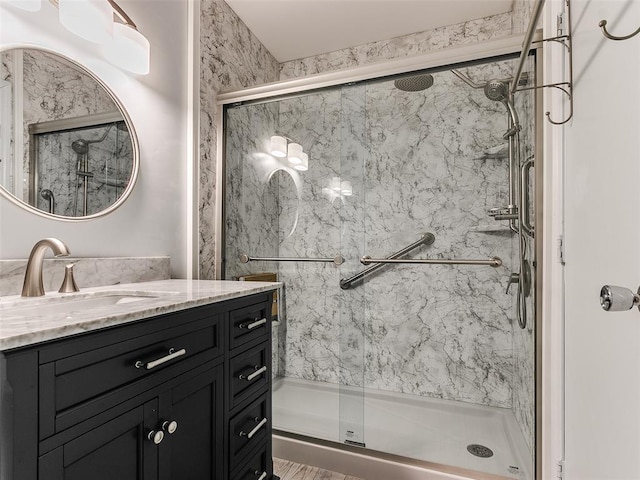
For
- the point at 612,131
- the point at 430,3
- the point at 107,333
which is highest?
the point at 430,3

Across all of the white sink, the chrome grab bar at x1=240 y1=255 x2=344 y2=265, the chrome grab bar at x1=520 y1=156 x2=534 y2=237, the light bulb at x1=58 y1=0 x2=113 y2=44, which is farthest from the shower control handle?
the light bulb at x1=58 y1=0 x2=113 y2=44

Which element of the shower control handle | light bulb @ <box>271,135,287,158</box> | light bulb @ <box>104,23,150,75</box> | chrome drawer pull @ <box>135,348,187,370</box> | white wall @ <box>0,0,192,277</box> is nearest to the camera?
chrome drawer pull @ <box>135,348,187,370</box>

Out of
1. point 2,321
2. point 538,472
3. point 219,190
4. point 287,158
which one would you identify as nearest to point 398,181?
point 287,158

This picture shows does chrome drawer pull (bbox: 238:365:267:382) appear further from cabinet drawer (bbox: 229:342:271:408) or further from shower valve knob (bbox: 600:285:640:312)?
shower valve knob (bbox: 600:285:640:312)

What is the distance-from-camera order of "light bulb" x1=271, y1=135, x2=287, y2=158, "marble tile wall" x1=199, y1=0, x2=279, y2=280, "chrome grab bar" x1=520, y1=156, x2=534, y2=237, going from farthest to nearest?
1. "light bulb" x1=271, y1=135, x2=287, y2=158
2. "marble tile wall" x1=199, y1=0, x2=279, y2=280
3. "chrome grab bar" x1=520, y1=156, x2=534, y2=237

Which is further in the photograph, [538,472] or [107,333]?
[538,472]

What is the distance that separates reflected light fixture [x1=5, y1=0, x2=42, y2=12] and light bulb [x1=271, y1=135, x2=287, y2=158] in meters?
1.16

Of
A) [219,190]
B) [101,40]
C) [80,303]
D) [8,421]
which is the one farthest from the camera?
[219,190]

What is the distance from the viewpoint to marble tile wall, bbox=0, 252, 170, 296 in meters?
1.07

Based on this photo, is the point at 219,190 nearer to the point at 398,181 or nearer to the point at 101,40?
the point at 101,40

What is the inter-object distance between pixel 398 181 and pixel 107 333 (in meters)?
1.71

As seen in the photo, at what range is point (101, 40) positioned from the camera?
1352 millimetres

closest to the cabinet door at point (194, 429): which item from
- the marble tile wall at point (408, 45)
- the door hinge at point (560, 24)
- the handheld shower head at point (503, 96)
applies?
the door hinge at point (560, 24)

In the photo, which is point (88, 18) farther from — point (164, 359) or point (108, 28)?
point (164, 359)
